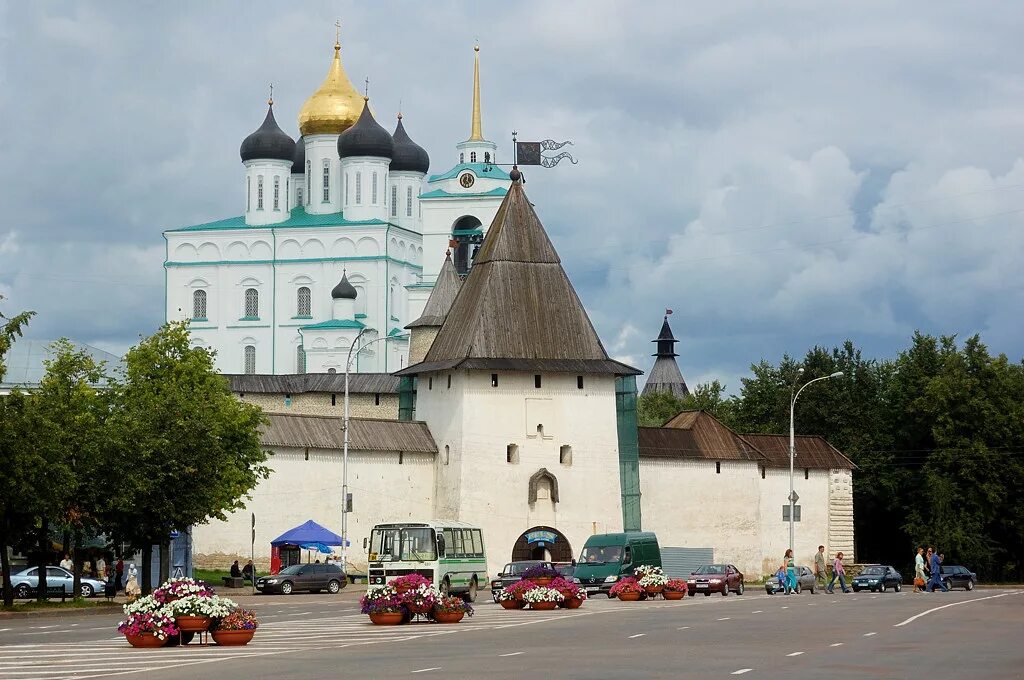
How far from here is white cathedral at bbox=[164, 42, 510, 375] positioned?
10862cm

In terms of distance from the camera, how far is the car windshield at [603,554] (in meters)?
48.1

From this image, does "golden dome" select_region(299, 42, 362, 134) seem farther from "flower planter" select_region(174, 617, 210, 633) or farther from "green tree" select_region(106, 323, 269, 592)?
"flower planter" select_region(174, 617, 210, 633)

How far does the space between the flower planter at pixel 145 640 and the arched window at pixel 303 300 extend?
87.0 meters

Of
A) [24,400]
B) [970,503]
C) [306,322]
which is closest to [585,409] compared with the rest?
[970,503]

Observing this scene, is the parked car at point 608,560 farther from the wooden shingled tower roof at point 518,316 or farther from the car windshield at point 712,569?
the wooden shingled tower roof at point 518,316

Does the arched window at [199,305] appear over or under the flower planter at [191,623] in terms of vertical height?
over

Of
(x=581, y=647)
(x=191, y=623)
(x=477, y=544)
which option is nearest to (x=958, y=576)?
(x=477, y=544)

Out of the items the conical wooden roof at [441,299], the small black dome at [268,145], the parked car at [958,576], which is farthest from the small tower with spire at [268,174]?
the parked car at [958,576]

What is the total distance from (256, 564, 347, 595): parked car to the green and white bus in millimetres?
10165

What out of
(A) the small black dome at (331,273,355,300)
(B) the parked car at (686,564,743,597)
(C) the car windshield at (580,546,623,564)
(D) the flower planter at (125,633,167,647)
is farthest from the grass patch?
(A) the small black dome at (331,273,355,300)

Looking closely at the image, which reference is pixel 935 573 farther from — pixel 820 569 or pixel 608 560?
pixel 608 560

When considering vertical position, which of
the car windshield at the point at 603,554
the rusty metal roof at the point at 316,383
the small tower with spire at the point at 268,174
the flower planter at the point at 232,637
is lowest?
the flower planter at the point at 232,637

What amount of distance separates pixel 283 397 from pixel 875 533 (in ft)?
96.1

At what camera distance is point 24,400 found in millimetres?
40000
